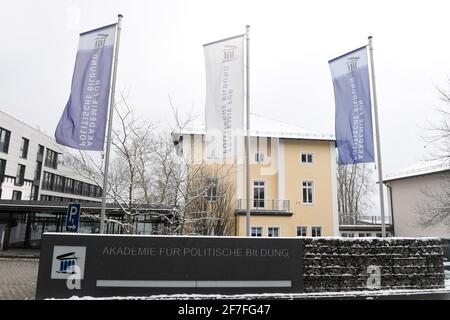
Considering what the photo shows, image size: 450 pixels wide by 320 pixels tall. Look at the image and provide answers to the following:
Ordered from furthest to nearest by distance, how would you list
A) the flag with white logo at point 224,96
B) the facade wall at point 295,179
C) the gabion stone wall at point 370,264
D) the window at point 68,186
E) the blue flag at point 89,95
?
the window at point 68,186 → the facade wall at point 295,179 → the flag with white logo at point 224,96 → the gabion stone wall at point 370,264 → the blue flag at point 89,95

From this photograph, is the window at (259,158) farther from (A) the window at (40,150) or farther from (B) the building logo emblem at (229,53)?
(A) the window at (40,150)

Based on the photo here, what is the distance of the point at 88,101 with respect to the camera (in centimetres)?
1214

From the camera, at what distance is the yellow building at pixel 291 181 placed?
28.2 m

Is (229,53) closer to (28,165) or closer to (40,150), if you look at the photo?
(28,165)

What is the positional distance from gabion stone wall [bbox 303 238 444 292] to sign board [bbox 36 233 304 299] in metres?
0.82

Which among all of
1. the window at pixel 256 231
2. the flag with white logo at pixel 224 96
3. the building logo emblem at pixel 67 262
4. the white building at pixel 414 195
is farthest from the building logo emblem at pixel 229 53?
the white building at pixel 414 195

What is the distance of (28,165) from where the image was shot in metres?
43.4

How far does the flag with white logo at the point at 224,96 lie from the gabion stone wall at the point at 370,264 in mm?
4216

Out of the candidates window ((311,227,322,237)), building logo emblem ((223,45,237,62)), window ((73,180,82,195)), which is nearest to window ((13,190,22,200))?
window ((73,180,82,195))

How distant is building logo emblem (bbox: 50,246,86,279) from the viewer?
10.3m

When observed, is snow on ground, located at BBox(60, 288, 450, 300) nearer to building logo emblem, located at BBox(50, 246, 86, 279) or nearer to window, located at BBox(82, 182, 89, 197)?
building logo emblem, located at BBox(50, 246, 86, 279)

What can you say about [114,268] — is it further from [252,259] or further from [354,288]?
[354,288]
